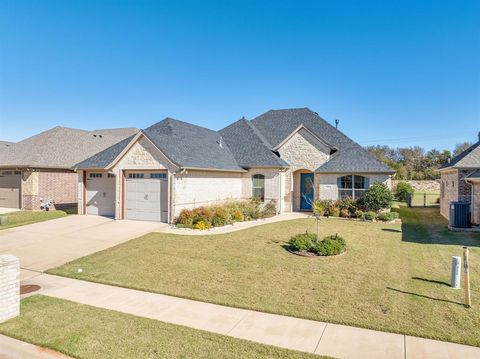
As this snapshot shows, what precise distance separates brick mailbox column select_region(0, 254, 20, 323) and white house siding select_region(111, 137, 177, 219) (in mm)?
10178

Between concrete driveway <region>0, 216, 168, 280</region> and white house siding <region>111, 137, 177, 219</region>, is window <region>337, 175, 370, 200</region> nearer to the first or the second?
white house siding <region>111, 137, 177, 219</region>

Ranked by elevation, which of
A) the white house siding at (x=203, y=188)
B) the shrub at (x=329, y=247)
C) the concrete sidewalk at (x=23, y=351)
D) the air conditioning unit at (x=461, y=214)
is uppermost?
the white house siding at (x=203, y=188)

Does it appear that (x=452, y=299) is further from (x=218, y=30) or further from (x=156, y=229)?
(x=218, y=30)

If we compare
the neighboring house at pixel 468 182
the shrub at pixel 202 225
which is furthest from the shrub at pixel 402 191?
the shrub at pixel 202 225

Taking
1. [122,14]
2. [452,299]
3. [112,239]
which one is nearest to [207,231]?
[112,239]

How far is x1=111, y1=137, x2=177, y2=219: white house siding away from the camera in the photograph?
55.0ft

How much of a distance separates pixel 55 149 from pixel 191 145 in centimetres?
1289

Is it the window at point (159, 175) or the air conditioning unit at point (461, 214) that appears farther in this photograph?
the window at point (159, 175)

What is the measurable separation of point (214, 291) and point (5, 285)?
176 inches

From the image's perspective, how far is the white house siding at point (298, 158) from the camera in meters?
22.2

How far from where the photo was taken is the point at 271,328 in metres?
5.86

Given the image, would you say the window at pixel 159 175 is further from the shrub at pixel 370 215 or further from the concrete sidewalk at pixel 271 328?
the shrub at pixel 370 215

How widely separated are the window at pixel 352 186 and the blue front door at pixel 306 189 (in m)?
2.37

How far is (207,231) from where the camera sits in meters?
15.2
